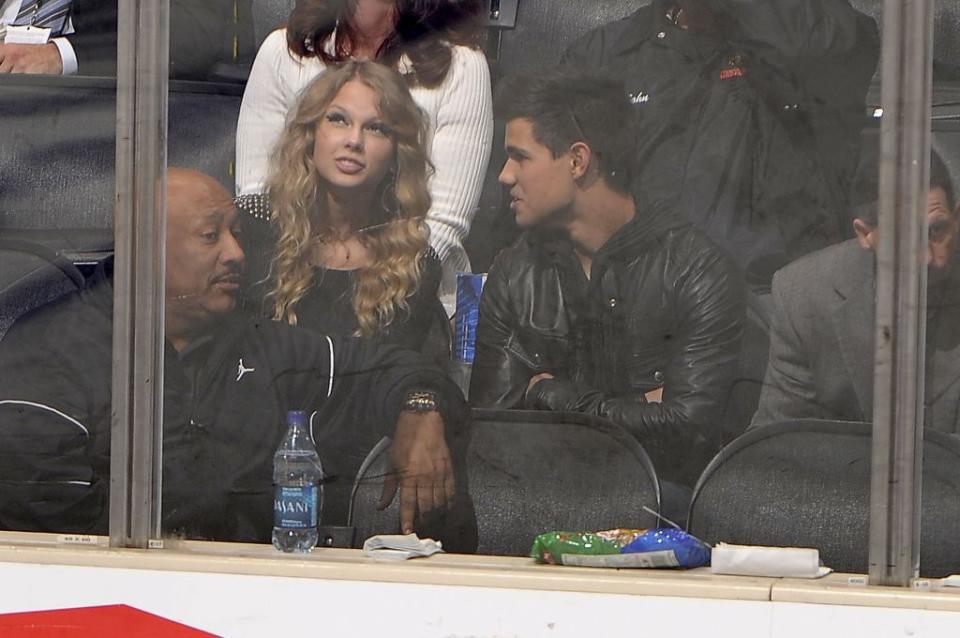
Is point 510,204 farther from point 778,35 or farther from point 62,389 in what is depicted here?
point 62,389

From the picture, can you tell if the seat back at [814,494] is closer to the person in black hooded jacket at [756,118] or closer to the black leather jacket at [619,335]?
the black leather jacket at [619,335]

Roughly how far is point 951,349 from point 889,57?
0.50 meters

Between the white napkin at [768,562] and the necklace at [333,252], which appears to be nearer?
the white napkin at [768,562]

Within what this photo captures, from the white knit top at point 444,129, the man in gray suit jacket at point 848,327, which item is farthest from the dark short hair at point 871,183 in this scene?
the white knit top at point 444,129

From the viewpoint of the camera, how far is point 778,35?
2.74 m

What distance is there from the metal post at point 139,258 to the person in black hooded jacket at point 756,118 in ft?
2.84

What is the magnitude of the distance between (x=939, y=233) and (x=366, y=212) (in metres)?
0.98

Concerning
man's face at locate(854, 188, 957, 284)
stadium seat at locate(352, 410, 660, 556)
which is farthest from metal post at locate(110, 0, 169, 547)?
man's face at locate(854, 188, 957, 284)

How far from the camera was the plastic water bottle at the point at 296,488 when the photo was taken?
9.41 feet

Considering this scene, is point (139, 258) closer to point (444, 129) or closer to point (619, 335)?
point (444, 129)

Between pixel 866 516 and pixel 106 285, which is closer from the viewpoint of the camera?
pixel 866 516

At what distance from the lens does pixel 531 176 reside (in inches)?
111

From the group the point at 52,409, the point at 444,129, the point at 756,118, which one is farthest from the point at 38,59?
the point at 756,118

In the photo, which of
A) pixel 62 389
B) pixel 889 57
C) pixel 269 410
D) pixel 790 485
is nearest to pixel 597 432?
pixel 790 485
